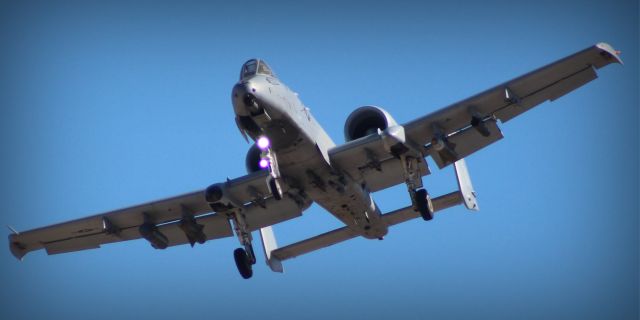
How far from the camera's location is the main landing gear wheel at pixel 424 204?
985 inches

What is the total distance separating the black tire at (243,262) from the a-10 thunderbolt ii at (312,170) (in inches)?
1.3

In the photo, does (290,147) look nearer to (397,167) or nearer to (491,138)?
(397,167)

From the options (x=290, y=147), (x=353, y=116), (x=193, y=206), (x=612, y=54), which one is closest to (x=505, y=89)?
(x=612, y=54)

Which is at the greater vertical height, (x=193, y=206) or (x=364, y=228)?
(x=193, y=206)

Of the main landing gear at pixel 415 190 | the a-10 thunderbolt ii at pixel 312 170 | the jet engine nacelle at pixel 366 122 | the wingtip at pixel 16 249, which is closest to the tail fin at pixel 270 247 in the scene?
→ the a-10 thunderbolt ii at pixel 312 170

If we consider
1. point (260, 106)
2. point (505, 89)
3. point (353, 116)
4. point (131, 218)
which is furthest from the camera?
point (131, 218)

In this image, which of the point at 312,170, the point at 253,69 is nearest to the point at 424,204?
the point at 312,170

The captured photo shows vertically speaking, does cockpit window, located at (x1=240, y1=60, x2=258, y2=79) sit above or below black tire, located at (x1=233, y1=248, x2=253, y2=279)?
above

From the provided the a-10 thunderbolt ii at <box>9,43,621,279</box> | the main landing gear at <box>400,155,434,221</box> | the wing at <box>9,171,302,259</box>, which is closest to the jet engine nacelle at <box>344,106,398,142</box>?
the a-10 thunderbolt ii at <box>9,43,621,279</box>

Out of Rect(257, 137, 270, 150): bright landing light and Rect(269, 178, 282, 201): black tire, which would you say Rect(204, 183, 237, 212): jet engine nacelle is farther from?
Rect(269, 178, 282, 201): black tire

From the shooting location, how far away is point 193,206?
27.2 metres

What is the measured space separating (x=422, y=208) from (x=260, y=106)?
6366mm

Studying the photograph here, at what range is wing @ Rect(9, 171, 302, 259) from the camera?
26.9 m

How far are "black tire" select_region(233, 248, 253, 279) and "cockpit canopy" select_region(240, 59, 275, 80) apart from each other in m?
6.48
